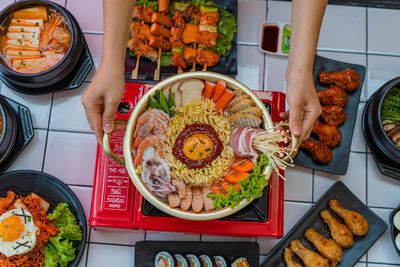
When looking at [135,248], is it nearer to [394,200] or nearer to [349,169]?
[349,169]

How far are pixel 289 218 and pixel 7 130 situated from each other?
223 cm

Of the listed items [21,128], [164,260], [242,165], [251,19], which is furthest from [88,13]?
[164,260]

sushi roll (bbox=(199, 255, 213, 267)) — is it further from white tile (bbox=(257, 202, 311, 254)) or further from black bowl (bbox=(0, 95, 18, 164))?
black bowl (bbox=(0, 95, 18, 164))

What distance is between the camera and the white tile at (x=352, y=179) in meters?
3.01

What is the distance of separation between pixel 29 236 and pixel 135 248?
2.39ft

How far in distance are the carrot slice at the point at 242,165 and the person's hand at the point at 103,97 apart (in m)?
0.76

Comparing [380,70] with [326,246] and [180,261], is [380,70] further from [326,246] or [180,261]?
[180,261]

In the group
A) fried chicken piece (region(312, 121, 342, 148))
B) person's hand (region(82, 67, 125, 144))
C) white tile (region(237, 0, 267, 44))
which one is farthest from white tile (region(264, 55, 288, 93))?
person's hand (region(82, 67, 125, 144))

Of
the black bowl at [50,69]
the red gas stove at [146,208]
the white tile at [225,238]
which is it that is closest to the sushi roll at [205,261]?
the white tile at [225,238]

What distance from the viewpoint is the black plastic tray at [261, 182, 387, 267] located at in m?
2.82

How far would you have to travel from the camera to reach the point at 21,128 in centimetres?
290

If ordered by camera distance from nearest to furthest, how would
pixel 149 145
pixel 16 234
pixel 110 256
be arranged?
pixel 149 145
pixel 16 234
pixel 110 256

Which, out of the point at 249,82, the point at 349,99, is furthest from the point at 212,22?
the point at 349,99

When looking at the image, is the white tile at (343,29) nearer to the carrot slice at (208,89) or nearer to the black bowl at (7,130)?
the carrot slice at (208,89)
